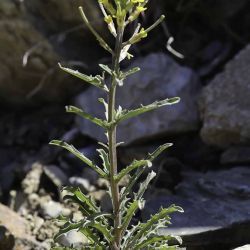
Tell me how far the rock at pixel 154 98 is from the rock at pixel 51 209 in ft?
2.24

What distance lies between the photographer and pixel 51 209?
12.3 feet

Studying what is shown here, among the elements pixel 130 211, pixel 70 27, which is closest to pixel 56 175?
pixel 70 27

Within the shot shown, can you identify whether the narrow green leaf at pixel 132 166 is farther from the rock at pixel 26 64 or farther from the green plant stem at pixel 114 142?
the rock at pixel 26 64

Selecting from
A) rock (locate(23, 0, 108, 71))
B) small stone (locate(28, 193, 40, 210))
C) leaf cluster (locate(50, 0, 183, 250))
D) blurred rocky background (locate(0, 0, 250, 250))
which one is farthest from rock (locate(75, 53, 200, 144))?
leaf cluster (locate(50, 0, 183, 250))

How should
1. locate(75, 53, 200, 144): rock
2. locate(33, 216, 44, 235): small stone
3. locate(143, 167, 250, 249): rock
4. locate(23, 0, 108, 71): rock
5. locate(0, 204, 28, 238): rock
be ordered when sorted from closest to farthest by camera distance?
1. locate(143, 167, 250, 249): rock
2. locate(0, 204, 28, 238): rock
3. locate(33, 216, 44, 235): small stone
4. locate(75, 53, 200, 144): rock
5. locate(23, 0, 108, 71): rock

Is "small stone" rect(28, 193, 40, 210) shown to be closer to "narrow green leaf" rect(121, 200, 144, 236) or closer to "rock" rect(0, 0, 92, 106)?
"rock" rect(0, 0, 92, 106)

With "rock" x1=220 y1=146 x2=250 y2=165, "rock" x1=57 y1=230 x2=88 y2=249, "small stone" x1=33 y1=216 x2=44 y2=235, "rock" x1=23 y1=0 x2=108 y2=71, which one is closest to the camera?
"rock" x1=57 y1=230 x2=88 y2=249

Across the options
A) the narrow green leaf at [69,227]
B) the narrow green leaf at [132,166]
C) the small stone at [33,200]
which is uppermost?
the narrow green leaf at [132,166]

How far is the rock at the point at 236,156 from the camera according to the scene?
3.69 meters

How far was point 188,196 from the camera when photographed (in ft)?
11.1

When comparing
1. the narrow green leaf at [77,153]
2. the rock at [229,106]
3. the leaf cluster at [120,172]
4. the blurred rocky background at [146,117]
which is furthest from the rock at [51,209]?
the narrow green leaf at [77,153]

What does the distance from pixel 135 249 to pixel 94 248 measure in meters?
0.17

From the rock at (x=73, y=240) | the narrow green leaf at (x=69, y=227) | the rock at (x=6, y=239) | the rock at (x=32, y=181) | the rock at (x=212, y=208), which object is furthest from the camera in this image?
the rock at (x=32, y=181)

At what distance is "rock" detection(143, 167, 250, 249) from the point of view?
9.41 feet
